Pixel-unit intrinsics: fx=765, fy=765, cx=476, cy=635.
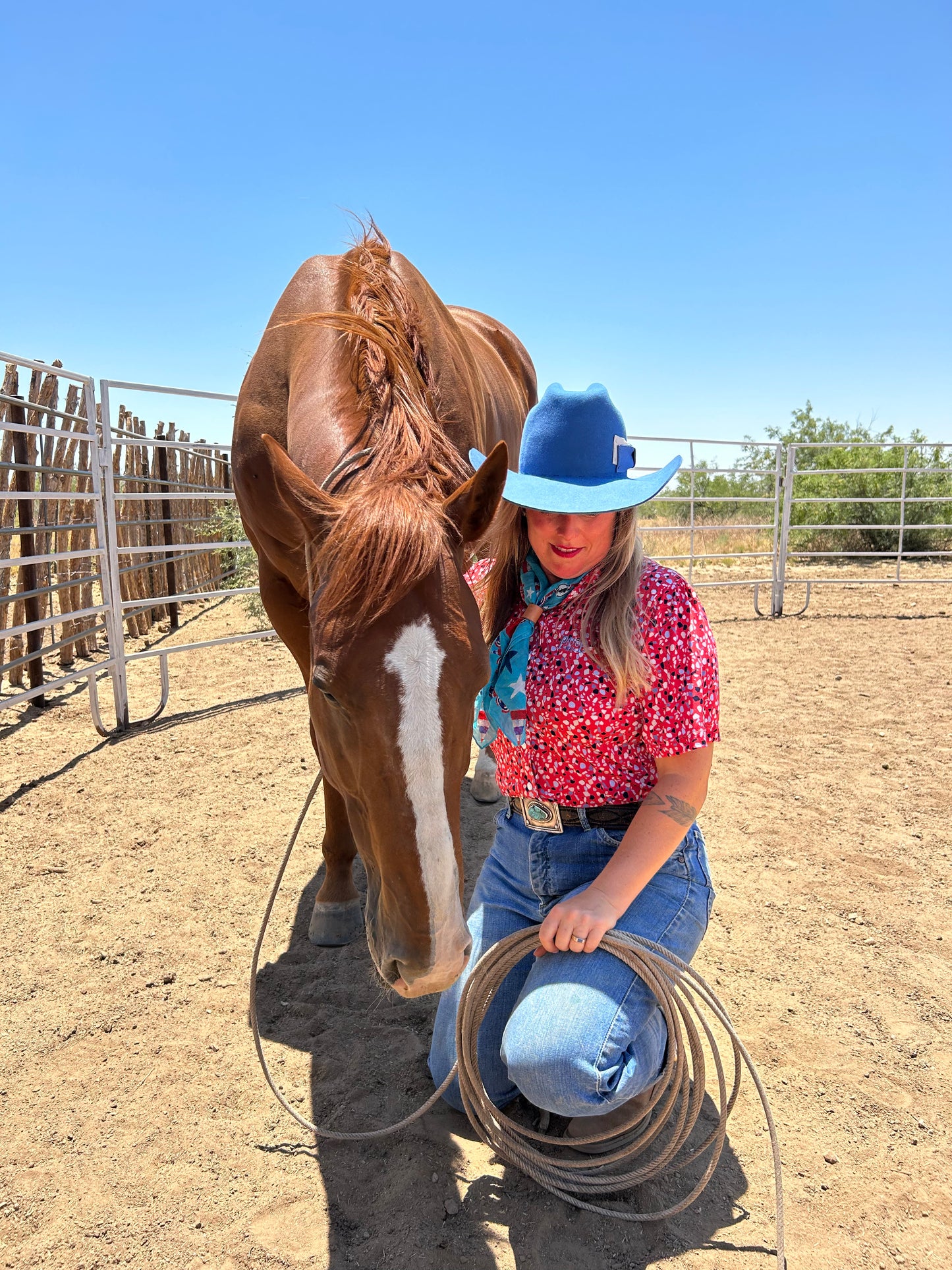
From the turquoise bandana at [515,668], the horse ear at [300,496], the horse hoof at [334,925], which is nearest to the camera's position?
the horse ear at [300,496]

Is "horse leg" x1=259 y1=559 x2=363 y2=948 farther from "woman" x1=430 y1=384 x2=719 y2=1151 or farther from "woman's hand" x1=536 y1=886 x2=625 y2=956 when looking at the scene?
"woman's hand" x1=536 y1=886 x2=625 y2=956

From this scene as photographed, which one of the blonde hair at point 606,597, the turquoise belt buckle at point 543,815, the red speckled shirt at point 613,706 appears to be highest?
the blonde hair at point 606,597

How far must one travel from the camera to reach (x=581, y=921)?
1.56 meters

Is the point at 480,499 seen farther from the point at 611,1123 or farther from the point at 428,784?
the point at 611,1123

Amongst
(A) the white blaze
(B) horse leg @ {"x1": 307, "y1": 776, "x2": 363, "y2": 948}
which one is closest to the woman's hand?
(A) the white blaze

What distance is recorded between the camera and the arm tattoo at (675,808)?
163cm

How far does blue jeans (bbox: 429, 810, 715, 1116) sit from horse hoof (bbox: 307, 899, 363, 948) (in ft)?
2.55

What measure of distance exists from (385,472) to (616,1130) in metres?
1.48

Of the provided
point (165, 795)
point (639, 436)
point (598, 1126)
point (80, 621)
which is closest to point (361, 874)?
point (165, 795)

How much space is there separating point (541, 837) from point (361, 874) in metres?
1.49

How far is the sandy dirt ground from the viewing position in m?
1.55

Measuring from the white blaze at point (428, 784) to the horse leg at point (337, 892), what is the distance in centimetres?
136

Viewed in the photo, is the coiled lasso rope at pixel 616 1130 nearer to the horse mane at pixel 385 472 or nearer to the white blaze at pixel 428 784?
the white blaze at pixel 428 784

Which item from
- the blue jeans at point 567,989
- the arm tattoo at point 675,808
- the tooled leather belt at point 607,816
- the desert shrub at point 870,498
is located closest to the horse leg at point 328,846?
the blue jeans at point 567,989
